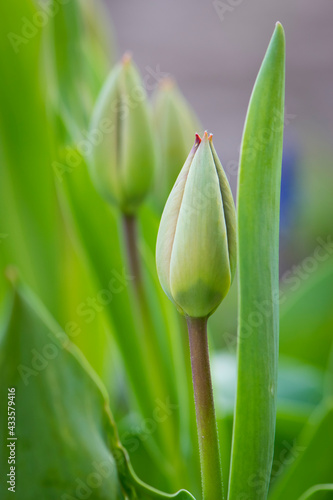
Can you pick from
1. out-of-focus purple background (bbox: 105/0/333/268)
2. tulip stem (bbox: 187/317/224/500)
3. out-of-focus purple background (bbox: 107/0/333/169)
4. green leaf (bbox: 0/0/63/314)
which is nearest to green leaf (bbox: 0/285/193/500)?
tulip stem (bbox: 187/317/224/500)

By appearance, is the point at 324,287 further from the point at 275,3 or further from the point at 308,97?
the point at 275,3

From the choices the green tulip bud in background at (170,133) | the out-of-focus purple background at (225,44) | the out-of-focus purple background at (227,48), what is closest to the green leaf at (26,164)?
the green tulip bud in background at (170,133)

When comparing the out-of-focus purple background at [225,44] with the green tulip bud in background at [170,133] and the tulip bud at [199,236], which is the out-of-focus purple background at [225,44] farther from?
the tulip bud at [199,236]

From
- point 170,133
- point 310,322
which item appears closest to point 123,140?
point 170,133

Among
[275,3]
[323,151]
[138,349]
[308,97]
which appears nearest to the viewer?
[138,349]

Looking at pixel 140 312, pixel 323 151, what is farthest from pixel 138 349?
pixel 323 151

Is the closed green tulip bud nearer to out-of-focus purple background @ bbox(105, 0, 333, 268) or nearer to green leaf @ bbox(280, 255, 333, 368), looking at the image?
green leaf @ bbox(280, 255, 333, 368)
